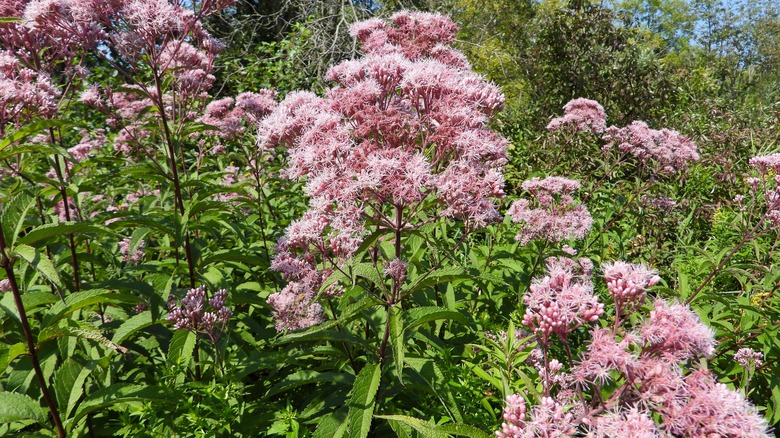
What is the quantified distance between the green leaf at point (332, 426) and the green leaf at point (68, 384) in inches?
46.8

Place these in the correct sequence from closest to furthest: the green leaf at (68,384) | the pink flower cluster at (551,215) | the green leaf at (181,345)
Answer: the green leaf at (68,384) < the green leaf at (181,345) < the pink flower cluster at (551,215)

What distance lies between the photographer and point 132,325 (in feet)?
9.08

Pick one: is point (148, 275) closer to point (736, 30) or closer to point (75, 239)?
point (75, 239)

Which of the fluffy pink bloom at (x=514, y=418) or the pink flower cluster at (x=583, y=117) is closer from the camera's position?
the fluffy pink bloom at (x=514, y=418)

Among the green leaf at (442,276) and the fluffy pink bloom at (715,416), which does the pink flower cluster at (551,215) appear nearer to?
the green leaf at (442,276)

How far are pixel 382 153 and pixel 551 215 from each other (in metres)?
2.22

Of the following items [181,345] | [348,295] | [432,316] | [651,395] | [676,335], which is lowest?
[181,345]

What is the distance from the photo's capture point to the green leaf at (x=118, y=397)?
2246 mm

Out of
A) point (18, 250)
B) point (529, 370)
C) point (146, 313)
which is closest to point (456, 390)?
point (529, 370)

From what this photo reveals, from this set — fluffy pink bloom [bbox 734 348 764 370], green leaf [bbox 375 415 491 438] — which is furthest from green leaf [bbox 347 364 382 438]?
fluffy pink bloom [bbox 734 348 764 370]

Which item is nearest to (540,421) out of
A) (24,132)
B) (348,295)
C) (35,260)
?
(348,295)

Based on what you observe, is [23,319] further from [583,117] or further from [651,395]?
[583,117]

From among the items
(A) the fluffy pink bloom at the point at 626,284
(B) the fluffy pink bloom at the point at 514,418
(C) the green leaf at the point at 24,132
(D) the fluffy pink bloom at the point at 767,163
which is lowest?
(B) the fluffy pink bloom at the point at 514,418

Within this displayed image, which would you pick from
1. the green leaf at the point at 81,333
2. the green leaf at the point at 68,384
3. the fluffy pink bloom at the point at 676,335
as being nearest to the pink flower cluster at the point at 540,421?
the fluffy pink bloom at the point at 676,335
